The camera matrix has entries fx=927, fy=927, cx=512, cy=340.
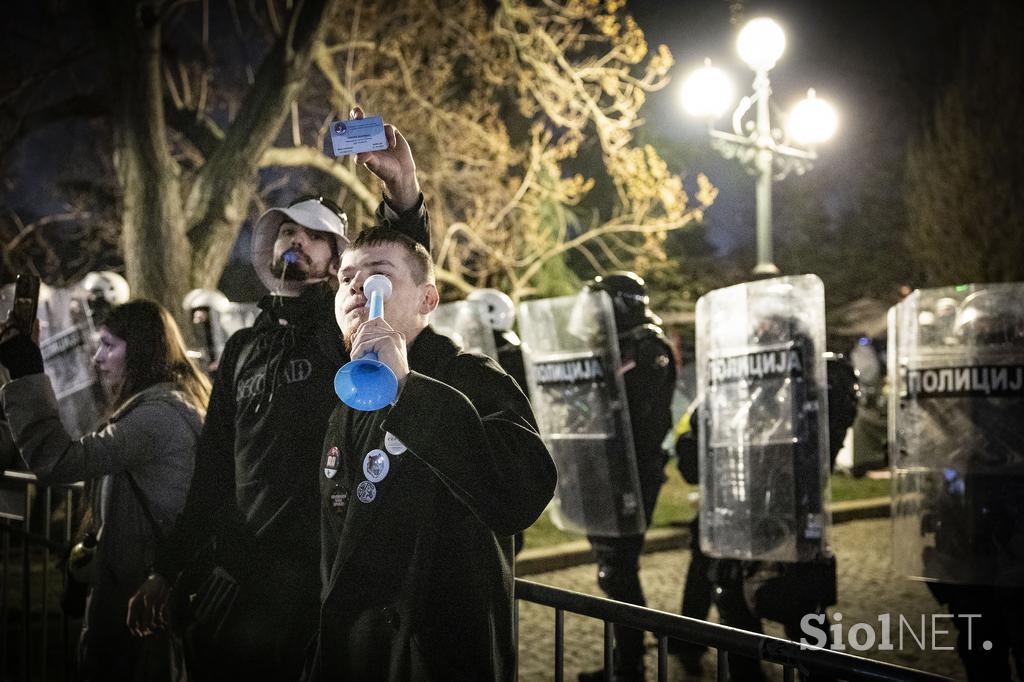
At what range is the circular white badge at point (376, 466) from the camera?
1.91 m

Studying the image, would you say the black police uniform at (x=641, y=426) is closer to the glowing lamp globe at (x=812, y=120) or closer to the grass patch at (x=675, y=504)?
the grass patch at (x=675, y=504)

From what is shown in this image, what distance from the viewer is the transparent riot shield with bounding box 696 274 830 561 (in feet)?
13.8

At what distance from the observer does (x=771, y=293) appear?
4363mm

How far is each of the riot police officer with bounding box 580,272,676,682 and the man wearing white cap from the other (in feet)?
9.88

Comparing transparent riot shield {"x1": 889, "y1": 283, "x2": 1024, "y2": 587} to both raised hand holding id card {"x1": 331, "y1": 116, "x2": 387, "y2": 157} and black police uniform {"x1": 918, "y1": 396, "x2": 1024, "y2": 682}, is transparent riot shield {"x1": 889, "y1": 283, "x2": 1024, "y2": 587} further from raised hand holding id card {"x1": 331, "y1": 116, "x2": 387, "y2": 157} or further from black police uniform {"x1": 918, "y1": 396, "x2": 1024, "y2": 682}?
raised hand holding id card {"x1": 331, "y1": 116, "x2": 387, "y2": 157}

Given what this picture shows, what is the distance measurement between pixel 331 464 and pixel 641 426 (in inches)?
140

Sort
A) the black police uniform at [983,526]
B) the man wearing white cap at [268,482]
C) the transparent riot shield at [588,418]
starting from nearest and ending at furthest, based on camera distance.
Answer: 1. the man wearing white cap at [268,482]
2. the black police uniform at [983,526]
3. the transparent riot shield at [588,418]

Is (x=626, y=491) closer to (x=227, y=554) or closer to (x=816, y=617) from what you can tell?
(x=816, y=617)

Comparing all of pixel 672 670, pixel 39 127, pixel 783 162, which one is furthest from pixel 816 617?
pixel 39 127

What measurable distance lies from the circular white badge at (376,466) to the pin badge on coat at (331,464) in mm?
121

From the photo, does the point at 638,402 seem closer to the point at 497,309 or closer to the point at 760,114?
the point at 497,309

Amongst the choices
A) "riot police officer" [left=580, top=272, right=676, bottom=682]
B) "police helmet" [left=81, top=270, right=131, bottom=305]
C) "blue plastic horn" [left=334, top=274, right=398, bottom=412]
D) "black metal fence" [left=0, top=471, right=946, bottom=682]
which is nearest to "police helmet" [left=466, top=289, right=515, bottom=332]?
"riot police officer" [left=580, top=272, right=676, bottom=682]

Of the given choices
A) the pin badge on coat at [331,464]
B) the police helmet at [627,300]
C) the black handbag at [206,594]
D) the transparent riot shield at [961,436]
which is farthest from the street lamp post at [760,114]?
the pin badge on coat at [331,464]

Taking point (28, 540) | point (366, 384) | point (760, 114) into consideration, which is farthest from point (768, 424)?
point (760, 114)
